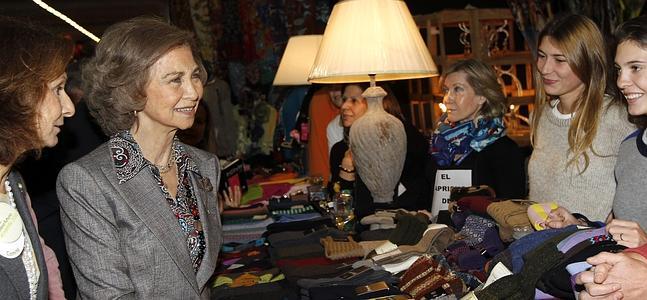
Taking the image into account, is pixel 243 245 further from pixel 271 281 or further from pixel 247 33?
pixel 247 33

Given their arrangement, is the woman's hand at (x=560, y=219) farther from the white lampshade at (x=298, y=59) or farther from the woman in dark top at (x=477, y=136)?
the white lampshade at (x=298, y=59)

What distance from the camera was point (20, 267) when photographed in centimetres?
157

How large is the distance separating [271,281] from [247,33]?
5328mm

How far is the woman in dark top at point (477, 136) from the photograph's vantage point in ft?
9.82

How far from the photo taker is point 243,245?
3041 mm

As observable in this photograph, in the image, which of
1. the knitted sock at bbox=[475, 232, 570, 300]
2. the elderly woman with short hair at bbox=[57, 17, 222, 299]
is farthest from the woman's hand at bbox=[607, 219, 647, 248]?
the elderly woman with short hair at bbox=[57, 17, 222, 299]

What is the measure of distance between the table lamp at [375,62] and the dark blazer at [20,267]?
1.38 meters

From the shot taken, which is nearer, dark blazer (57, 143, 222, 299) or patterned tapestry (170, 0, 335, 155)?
dark blazer (57, 143, 222, 299)

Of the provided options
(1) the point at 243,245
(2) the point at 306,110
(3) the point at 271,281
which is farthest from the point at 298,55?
(3) the point at 271,281

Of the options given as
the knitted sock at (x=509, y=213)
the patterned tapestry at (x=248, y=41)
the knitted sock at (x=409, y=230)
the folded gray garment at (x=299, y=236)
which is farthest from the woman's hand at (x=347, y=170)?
the patterned tapestry at (x=248, y=41)

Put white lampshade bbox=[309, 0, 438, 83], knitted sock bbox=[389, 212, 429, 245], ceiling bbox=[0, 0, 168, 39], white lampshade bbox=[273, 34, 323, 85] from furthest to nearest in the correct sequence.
Result: 1. ceiling bbox=[0, 0, 168, 39]
2. white lampshade bbox=[273, 34, 323, 85]
3. white lampshade bbox=[309, 0, 438, 83]
4. knitted sock bbox=[389, 212, 429, 245]

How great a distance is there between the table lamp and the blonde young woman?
491 mm

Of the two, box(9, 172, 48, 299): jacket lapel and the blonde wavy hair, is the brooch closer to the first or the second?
box(9, 172, 48, 299): jacket lapel

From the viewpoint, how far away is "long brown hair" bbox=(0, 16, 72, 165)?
1.51m
